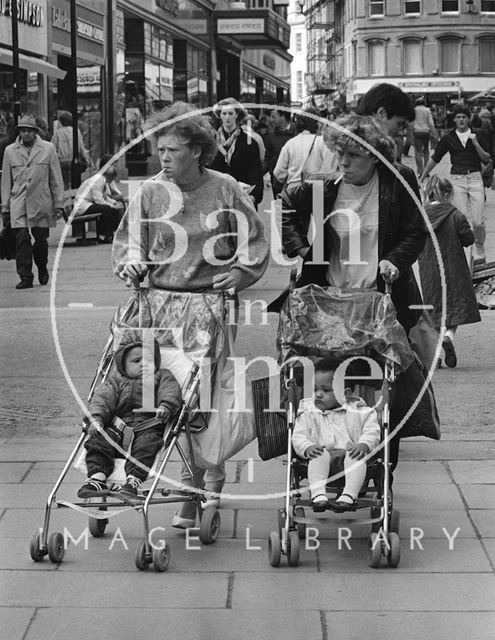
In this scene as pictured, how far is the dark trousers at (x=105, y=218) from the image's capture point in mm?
19172

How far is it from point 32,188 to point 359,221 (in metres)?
9.24

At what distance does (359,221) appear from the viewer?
5.58m

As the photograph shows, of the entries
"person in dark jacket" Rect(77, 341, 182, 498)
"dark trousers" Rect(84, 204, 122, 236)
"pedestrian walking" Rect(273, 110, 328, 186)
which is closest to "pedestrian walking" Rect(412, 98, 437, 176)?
"dark trousers" Rect(84, 204, 122, 236)

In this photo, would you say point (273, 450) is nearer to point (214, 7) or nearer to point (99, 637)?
point (99, 637)

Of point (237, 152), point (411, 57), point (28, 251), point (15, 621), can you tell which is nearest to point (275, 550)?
point (15, 621)

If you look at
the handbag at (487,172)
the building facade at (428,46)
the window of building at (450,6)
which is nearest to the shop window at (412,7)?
the building facade at (428,46)

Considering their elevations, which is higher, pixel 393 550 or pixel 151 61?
pixel 151 61

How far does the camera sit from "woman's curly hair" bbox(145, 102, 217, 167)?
215 inches

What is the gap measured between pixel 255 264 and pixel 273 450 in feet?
2.56

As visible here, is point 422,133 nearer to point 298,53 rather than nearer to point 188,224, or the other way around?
point 188,224

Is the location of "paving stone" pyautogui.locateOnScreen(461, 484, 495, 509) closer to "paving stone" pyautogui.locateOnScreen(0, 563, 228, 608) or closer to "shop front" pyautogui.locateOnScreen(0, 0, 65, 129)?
"paving stone" pyautogui.locateOnScreen(0, 563, 228, 608)

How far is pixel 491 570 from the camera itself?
16.3 ft

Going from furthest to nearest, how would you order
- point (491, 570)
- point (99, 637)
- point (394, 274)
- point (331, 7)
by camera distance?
point (331, 7) → point (394, 274) → point (491, 570) → point (99, 637)

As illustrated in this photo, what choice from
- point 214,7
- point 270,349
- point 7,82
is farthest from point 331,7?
point 270,349
